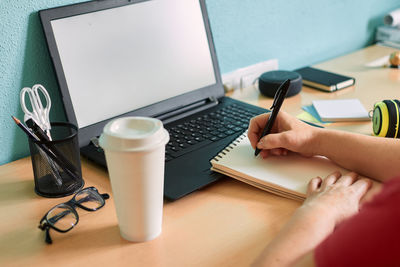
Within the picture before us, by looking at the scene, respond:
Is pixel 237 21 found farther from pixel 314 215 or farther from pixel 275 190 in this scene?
pixel 314 215

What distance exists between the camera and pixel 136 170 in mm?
682

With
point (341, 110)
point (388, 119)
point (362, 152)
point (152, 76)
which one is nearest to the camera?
point (362, 152)

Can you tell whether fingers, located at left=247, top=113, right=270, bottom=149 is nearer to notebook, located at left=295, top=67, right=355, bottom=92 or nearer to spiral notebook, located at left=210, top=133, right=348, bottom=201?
spiral notebook, located at left=210, top=133, right=348, bottom=201

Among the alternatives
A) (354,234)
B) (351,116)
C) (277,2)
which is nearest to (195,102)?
(351,116)

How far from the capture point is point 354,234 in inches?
20.9

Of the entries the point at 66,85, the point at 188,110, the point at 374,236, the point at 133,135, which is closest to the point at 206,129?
the point at 188,110

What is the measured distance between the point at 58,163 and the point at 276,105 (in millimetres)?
438

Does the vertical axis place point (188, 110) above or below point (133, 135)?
below

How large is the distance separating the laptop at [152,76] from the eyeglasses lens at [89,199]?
0.09 metres

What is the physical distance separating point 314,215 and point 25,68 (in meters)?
0.69

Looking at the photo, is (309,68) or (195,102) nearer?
(195,102)

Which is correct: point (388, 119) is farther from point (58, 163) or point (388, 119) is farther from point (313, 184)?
point (58, 163)

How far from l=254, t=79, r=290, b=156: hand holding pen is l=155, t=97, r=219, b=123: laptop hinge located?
28 centimetres

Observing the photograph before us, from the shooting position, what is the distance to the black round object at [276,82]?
4.38 feet
